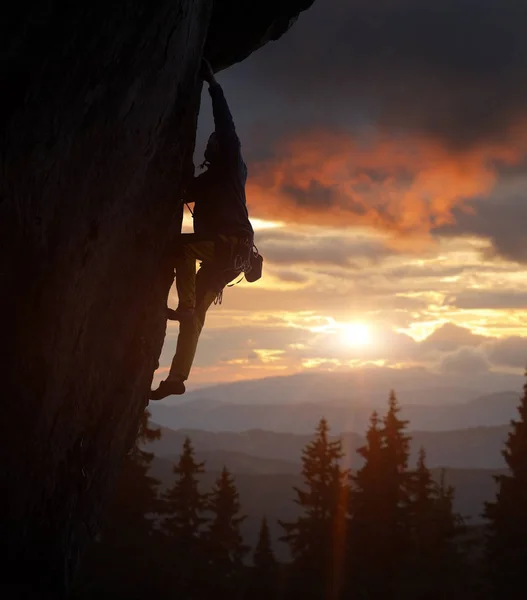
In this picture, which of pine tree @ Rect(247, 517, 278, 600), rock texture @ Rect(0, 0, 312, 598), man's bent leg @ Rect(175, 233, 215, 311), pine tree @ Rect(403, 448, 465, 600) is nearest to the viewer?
rock texture @ Rect(0, 0, 312, 598)

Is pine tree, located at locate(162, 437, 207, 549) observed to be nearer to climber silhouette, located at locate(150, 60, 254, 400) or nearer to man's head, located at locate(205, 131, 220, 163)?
climber silhouette, located at locate(150, 60, 254, 400)

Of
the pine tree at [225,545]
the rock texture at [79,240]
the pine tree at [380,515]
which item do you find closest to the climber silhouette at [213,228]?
the rock texture at [79,240]

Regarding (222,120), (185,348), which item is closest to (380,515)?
(185,348)

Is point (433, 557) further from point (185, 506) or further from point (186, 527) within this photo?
point (185, 506)

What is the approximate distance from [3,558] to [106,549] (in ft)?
78.2

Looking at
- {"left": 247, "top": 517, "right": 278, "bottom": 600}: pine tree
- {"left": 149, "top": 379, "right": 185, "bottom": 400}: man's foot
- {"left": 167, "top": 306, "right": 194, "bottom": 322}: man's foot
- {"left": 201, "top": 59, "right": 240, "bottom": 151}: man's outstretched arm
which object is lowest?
{"left": 247, "top": 517, "right": 278, "bottom": 600}: pine tree

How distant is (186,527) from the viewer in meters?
35.9

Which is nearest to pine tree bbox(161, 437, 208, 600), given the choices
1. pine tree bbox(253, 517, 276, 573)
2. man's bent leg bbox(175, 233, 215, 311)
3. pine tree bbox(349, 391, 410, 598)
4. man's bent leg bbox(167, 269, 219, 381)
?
pine tree bbox(253, 517, 276, 573)

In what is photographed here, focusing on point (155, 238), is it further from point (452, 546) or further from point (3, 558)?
point (452, 546)

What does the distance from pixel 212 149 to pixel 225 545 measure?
32.8 metres

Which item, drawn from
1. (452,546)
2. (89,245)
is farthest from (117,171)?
(452,546)

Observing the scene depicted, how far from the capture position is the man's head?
30.0 ft

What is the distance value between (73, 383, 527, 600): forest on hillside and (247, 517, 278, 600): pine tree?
0.07 m

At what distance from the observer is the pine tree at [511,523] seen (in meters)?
Answer: 30.4
